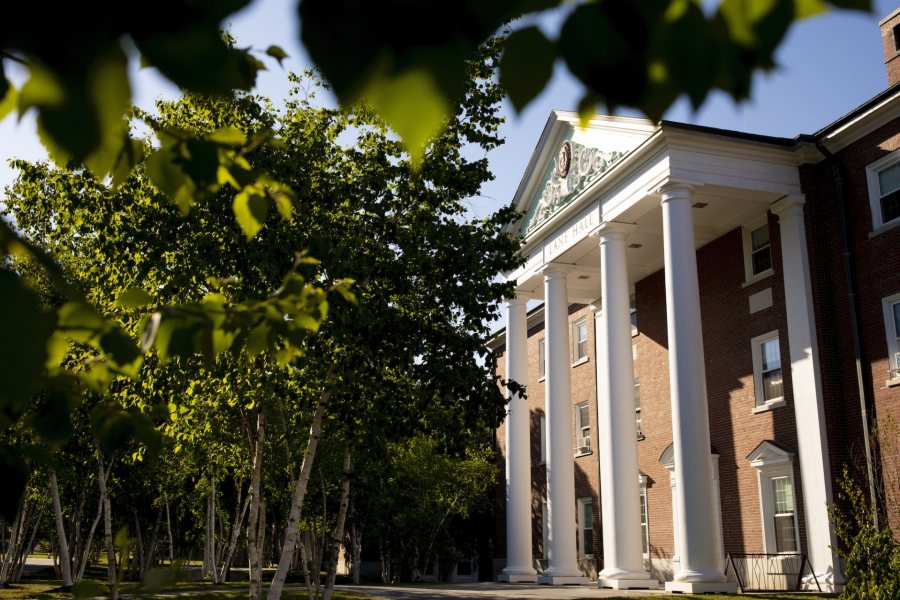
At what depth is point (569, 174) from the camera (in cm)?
2830

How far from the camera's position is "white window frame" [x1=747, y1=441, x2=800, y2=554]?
23.1 meters

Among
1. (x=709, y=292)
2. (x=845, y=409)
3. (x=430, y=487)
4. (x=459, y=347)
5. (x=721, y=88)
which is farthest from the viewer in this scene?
(x=430, y=487)

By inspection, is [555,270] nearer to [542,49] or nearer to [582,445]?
[582,445]

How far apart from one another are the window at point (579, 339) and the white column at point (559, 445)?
6.12 metres

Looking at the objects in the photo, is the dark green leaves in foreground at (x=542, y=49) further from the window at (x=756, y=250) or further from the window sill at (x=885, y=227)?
the window at (x=756, y=250)

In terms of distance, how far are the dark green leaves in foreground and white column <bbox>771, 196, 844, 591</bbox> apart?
69.8 feet

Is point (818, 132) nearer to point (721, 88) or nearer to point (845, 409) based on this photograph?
point (845, 409)

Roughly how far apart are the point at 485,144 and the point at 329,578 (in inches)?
315

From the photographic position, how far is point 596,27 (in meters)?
1.47

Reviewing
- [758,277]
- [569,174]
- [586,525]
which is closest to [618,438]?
[758,277]

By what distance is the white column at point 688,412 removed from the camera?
20.6 metres

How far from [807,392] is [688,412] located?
3.16 m

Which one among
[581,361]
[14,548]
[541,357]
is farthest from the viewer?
[541,357]

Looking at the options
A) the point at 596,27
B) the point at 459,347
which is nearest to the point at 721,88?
the point at 596,27
